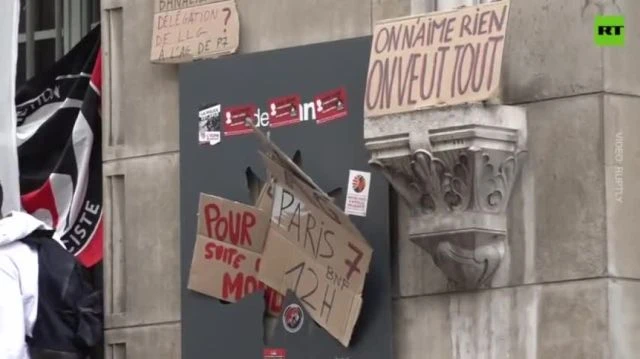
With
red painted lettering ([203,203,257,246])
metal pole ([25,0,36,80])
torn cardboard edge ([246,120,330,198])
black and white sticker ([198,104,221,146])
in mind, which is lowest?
red painted lettering ([203,203,257,246])

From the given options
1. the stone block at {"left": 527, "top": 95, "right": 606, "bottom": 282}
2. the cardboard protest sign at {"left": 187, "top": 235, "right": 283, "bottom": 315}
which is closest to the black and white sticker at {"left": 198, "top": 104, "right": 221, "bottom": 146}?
the cardboard protest sign at {"left": 187, "top": 235, "right": 283, "bottom": 315}

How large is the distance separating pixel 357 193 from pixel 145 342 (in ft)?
6.15

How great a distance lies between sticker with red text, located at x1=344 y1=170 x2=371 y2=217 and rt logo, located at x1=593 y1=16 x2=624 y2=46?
5.28ft

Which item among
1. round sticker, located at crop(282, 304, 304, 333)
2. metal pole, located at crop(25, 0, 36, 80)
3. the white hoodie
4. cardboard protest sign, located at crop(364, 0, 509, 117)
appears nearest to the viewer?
cardboard protest sign, located at crop(364, 0, 509, 117)

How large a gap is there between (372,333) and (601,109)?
187cm

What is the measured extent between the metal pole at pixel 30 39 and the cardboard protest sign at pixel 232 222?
2.53 metres

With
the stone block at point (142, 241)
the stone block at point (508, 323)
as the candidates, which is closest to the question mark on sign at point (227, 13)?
the stone block at point (142, 241)

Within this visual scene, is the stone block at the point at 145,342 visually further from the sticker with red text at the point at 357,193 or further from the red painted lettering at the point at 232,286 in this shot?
the sticker with red text at the point at 357,193

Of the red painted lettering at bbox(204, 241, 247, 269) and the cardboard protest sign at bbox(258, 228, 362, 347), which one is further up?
the red painted lettering at bbox(204, 241, 247, 269)

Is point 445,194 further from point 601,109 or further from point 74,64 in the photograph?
point 74,64

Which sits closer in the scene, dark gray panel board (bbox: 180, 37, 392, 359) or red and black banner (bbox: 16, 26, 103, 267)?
dark gray panel board (bbox: 180, 37, 392, 359)

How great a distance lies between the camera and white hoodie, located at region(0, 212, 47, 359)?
559 inches

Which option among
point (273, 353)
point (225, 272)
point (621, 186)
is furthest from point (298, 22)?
point (621, 186)

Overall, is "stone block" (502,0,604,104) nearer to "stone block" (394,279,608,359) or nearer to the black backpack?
"stone block" (394,279,608,359)
